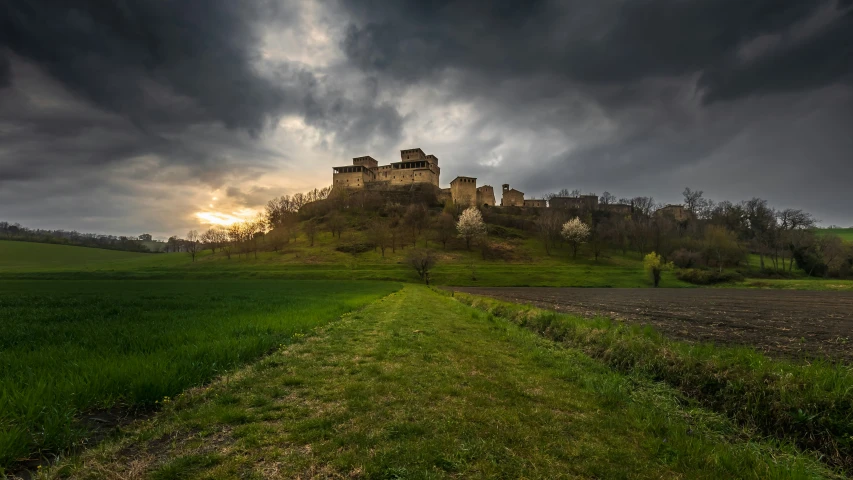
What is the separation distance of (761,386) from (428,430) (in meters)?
7.19

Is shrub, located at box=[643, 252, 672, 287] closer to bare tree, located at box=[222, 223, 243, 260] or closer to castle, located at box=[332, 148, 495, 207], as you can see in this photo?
castle, located at box=[332, 148, 495, 207]

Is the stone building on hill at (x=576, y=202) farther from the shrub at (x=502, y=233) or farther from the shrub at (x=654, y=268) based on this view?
the shrub at (x=654, y=268)

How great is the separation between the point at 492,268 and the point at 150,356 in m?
81.1

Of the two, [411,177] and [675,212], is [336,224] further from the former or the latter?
[675,212]

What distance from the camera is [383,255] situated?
99.7 meters

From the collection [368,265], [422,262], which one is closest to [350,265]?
[368,265]

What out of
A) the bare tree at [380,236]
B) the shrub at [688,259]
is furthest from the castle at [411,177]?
the shrub at [688,259]

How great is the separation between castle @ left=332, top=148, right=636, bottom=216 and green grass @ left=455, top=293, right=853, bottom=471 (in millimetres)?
143598

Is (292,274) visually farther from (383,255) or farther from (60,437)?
(60,437)

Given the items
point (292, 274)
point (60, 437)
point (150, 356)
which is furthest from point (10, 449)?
point (292, 274)

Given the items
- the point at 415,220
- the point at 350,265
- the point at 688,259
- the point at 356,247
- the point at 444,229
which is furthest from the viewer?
the point at 415,220

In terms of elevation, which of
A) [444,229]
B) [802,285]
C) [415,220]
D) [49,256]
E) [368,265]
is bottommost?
[802,285]

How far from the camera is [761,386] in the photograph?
7180 millimetres

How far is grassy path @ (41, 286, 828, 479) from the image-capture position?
443cm
